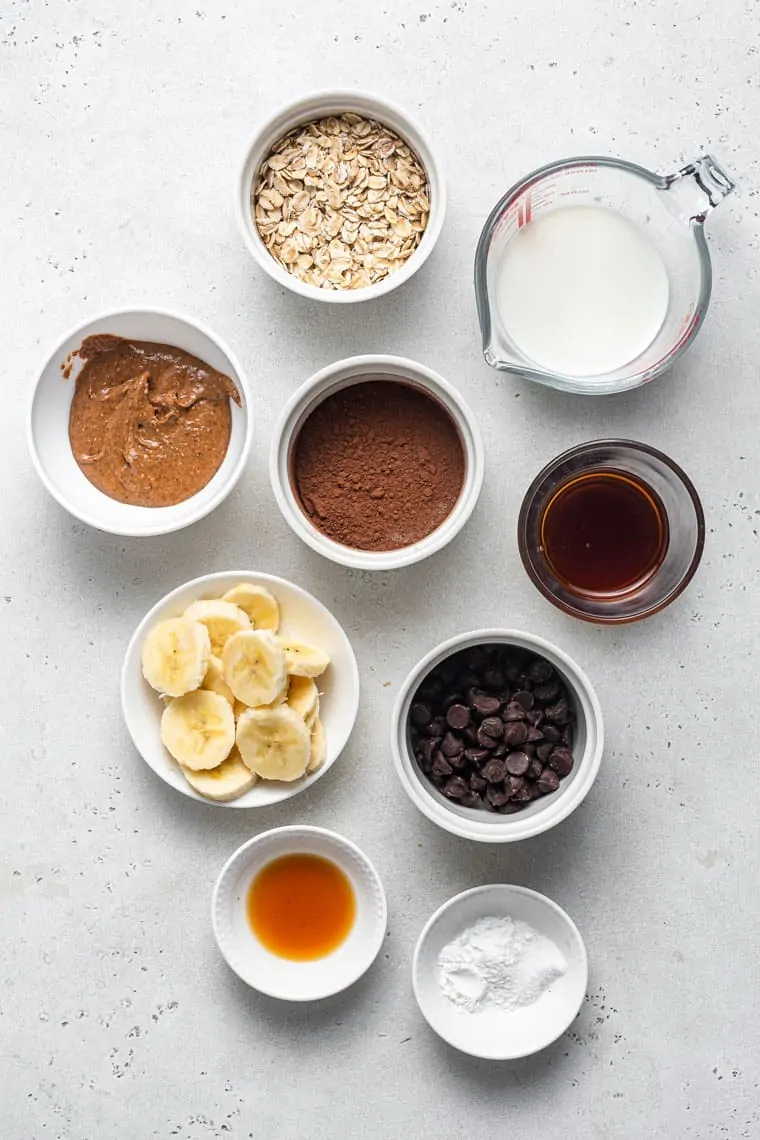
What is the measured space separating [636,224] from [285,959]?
1.49 metres

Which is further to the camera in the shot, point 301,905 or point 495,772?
point 301,905

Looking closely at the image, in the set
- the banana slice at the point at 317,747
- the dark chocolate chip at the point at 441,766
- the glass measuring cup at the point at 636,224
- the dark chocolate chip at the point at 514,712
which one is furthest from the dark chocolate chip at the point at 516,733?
the glass measuring cup at the point at 636,224

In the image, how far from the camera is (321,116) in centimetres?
168

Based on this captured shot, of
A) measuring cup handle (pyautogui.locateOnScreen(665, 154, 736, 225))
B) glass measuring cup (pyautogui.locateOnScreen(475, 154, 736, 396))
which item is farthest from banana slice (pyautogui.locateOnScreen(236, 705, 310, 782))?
measuring cup handle (pyautogui.locateOnScreen(665, 154, 736, 225))

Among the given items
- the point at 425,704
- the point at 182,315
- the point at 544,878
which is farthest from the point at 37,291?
the point at 544,878

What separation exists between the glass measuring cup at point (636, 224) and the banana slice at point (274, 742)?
0.71 metres

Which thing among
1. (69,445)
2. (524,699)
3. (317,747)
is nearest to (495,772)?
(524,699)

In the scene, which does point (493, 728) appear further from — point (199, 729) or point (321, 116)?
point (321, 116)

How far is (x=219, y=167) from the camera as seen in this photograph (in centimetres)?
175

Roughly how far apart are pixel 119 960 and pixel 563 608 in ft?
3.55

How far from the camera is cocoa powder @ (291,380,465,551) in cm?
165

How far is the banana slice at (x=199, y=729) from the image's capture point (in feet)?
5.43

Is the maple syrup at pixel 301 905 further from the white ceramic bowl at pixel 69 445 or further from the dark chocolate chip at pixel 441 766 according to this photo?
the white ceramic bowl at pixel 69 445

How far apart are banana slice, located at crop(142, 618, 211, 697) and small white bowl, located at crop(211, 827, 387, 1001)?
0.32 metres
